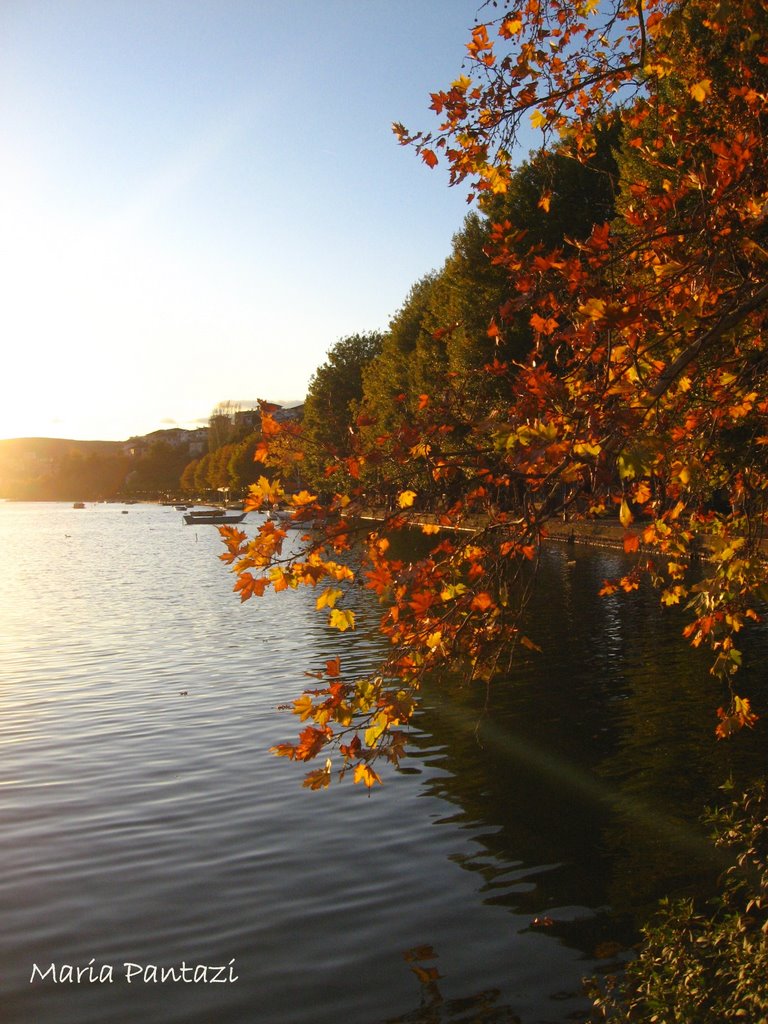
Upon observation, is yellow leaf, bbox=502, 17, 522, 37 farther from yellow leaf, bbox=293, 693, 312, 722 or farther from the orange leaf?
yellow leaf, bbox=293, 693, 312, 722

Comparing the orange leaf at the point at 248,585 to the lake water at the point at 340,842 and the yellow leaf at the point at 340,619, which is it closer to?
the yellow leaf at the point at 340,619

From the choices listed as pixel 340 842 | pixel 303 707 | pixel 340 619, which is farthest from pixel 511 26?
pixel 340 842

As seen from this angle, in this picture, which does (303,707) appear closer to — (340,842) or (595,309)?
(595,309)

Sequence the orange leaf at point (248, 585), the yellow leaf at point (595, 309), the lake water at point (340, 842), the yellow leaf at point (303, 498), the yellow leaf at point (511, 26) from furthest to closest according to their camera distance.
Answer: the lake water at point (340, 842)
the yellow leaf at point (511, 26)
the yellow leaf at point (303, 498)
the orange leaf at point (248, 585)
the yellow leaf at point (595, 309)

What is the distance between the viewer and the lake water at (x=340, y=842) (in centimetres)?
855

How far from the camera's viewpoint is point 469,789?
44.7 feet

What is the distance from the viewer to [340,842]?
11727 millimetres

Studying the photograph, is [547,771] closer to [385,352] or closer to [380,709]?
[380,709]

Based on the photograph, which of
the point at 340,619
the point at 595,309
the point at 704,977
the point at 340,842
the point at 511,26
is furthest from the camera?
the point at 340,842

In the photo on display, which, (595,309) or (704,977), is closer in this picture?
(595,309)

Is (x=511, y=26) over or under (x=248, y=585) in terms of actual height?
over

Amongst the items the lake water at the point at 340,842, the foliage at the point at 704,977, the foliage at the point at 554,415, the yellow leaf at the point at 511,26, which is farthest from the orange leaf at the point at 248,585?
the yellow leaf at the point at 511,26

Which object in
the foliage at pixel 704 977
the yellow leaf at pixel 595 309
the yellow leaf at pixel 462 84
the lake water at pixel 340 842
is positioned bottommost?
the lake water at pixel 340 842

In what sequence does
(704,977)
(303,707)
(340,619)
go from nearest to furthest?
1. (303,707)
2. (340,619)
3. (704,977)
